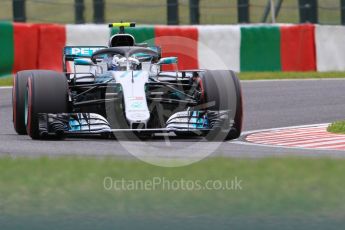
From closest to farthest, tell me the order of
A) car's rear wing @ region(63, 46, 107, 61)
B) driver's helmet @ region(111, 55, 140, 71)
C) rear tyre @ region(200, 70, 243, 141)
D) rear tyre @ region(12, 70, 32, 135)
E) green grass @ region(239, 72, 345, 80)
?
rear tyre @ region(200, 70, 243, 141), rear tyre @ region(12, 70, 32, 135), driver's helmet @ region(111, 55, 140, 71), car's rear wing @ region(63, 46, 107, 61), green grass @ region(239, 72, 345, 80)

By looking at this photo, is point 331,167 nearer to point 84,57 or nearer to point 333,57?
point 84,57

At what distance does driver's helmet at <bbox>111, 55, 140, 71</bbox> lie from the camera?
11.7m

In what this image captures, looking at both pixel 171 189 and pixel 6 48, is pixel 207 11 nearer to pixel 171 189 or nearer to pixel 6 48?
pixel 6 48

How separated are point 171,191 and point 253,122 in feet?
20.3

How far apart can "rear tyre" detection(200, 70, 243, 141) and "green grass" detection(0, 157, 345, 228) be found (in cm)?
229

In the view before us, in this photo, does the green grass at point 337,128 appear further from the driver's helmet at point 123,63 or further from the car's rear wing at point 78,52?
the car's rear wing at point 78,52

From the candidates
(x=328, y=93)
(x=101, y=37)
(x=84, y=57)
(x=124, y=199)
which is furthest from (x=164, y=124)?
(x=101, y=37)

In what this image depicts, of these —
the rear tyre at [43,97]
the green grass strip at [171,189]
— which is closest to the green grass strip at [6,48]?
the rear tyre at [43,97]

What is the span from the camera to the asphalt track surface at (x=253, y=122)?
31.8 ft

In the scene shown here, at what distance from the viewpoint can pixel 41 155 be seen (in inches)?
362

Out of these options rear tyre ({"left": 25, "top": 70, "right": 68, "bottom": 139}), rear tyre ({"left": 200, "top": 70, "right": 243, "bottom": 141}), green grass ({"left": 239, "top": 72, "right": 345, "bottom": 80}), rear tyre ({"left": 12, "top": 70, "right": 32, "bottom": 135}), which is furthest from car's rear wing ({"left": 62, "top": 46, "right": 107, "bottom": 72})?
green grass ({"left": 239, "top": 72, "right": 345, "bottom": 80})

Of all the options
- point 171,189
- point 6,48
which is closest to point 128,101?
point 171,189

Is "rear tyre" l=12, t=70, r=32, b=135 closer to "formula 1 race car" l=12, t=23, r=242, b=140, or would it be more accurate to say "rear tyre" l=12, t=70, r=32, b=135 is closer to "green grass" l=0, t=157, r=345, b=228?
"formula 1 race car" l=12, t=23, r=242, b=140

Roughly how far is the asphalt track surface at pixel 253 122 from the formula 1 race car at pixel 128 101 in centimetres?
15
